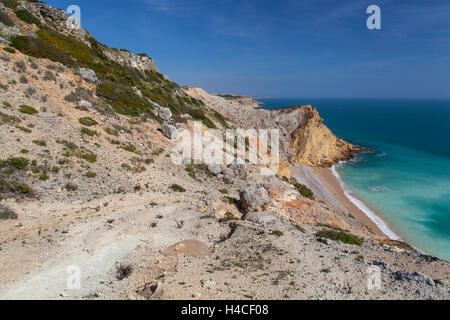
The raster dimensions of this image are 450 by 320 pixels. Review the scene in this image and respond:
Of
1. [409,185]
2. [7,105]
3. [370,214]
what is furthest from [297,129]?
[7,105]

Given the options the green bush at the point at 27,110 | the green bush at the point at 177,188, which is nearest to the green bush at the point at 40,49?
the green bush at the point at 27,110

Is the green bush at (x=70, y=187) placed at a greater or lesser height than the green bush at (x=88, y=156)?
lesser

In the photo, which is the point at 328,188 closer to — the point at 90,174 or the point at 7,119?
the point at 90,174

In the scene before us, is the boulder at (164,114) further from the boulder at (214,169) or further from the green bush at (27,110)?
the green bush at (27,110)

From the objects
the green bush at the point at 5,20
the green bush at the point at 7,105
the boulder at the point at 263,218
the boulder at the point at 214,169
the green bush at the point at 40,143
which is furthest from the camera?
the green bush at the point at 5,20

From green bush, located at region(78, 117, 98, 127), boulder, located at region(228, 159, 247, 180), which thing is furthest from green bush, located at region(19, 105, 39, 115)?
boulder, located at region(228, 159, 247, 180)

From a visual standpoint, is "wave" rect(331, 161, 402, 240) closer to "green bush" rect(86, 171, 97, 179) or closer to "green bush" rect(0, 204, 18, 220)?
"green bush" rect(86, 171, 97, 179)
